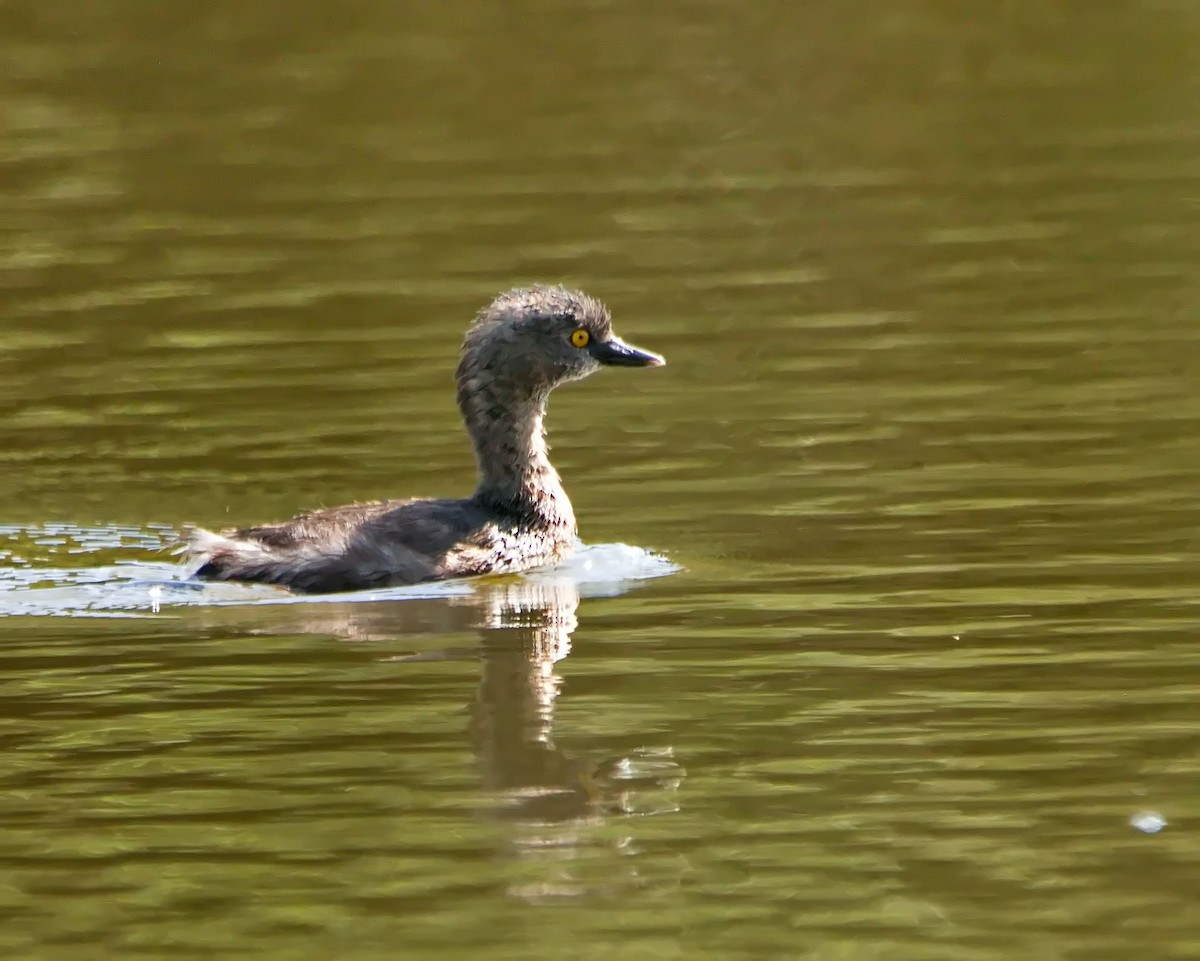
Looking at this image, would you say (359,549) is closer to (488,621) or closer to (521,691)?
(488,621)

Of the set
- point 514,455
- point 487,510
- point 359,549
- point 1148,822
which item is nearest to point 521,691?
point 359,549

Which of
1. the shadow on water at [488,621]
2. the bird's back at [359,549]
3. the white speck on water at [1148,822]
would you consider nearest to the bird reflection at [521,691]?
the shadow on water at [488,621]

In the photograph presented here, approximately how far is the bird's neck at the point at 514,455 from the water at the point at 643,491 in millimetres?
280

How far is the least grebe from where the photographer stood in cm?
1161

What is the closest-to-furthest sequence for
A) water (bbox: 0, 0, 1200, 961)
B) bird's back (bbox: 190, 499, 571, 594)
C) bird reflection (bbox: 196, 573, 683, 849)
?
water (bbox: 0, 0, 1200, 961) → bird reflection (bbox: 196, 573, 683, 849) → bird's back (bbox: 190, 499, 571, 594)

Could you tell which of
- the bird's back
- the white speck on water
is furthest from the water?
the bird's back

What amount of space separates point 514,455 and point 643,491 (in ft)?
2.24

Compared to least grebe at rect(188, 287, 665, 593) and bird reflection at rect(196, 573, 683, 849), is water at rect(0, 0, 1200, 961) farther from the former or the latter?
least grebe at rect(188, 287, 665, 593)

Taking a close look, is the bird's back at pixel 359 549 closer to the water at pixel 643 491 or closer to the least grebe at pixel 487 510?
the least grebe at pixel 487 510

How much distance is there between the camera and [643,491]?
42.8 ft

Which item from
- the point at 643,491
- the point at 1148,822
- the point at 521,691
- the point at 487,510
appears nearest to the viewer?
the point at 1148,822

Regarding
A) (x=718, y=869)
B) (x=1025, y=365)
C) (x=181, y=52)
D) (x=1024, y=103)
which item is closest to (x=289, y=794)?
(x=718, y=869)

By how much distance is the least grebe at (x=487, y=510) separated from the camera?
11.6m

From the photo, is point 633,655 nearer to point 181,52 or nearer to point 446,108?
point 446,108
